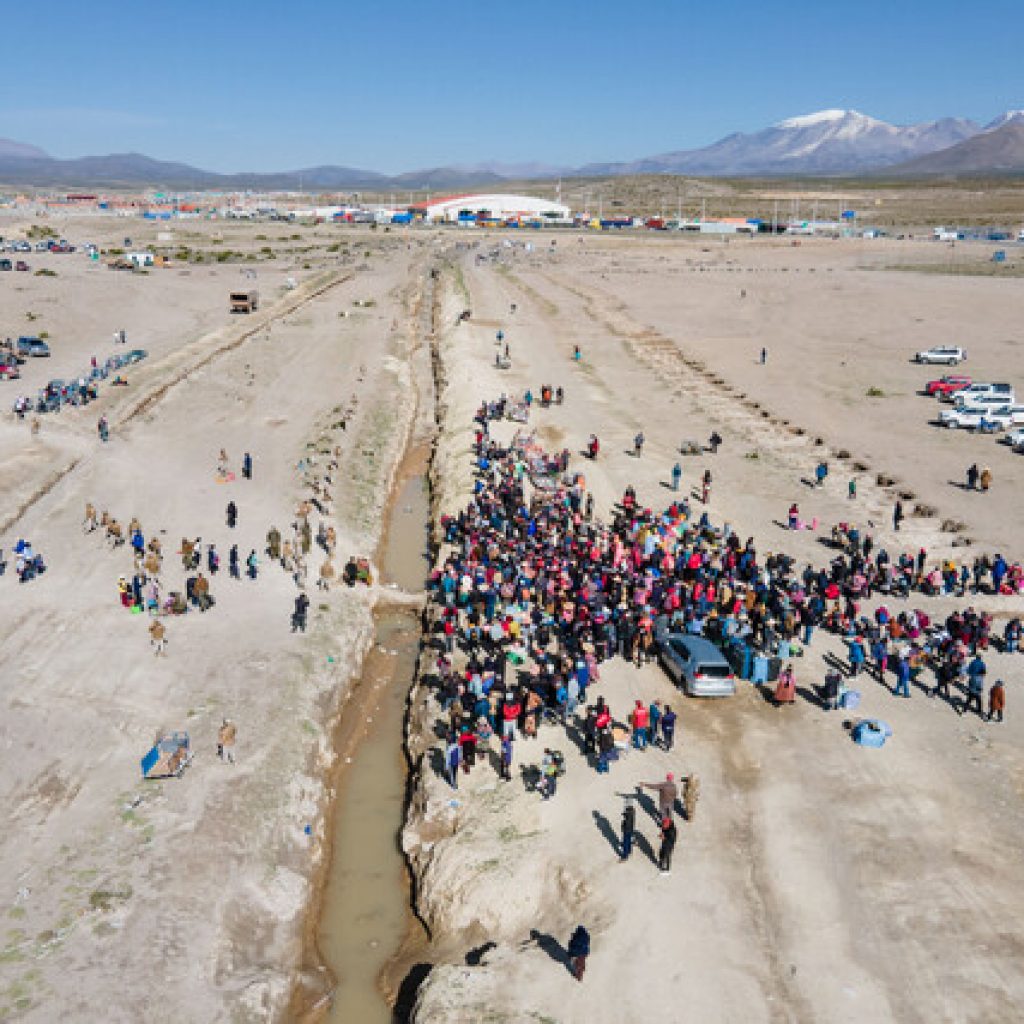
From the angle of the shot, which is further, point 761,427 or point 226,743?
point 761,427

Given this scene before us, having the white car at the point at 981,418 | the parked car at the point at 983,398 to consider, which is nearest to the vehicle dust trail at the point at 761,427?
the white car at the point at 981,418

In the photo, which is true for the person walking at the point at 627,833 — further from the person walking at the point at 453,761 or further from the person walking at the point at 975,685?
the person walking at the point at 975,685

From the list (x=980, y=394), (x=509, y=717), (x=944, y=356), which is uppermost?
(x=944, y=356)

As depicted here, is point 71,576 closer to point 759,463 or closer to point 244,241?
point 759,463

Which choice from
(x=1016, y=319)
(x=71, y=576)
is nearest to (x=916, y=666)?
(x=71, y=576)

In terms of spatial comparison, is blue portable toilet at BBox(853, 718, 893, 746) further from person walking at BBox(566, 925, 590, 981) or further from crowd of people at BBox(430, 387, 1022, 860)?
person walking at BBox(566, 925, 590, 981)

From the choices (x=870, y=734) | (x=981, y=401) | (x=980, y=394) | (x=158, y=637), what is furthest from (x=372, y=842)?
(x=980, y=394)

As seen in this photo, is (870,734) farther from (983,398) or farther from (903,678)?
(983,398)

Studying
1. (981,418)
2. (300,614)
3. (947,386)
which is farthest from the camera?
(947,386)
